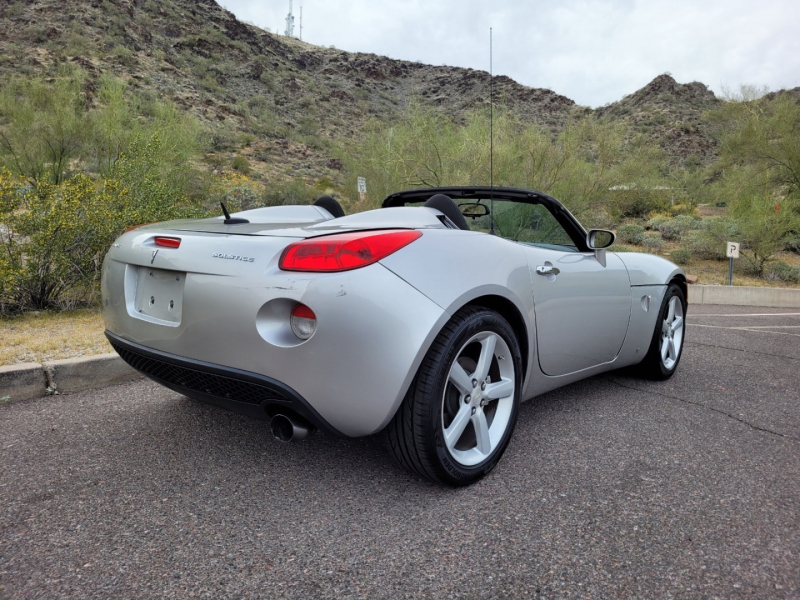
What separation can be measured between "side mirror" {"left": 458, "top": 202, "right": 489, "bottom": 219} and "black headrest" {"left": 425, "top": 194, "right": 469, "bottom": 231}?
634 millimetres

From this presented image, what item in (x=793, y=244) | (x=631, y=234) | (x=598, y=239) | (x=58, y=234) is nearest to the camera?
(x=598, y=239)

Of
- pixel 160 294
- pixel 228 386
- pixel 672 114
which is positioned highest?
pixel 672 114

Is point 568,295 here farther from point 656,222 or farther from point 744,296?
point 656,222

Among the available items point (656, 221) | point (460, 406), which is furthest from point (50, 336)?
point (656, 221)

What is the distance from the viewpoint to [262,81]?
4541 centimetres

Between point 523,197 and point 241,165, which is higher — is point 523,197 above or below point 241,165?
below

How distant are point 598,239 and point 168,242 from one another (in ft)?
7.70

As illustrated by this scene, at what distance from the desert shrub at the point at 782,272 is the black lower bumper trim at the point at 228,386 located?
17088 millimetres

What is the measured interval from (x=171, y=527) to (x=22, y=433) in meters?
1.49

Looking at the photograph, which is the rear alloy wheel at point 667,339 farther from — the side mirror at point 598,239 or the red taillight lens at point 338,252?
the red taillight lens at point 338,252

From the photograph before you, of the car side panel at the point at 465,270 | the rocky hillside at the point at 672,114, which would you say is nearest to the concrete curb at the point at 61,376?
the car side panel at the point at 465,270

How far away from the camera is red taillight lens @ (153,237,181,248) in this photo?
241cm

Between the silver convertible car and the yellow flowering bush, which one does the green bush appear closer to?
the yellow flowering bush

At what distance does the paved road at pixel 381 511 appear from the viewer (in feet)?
5.82
